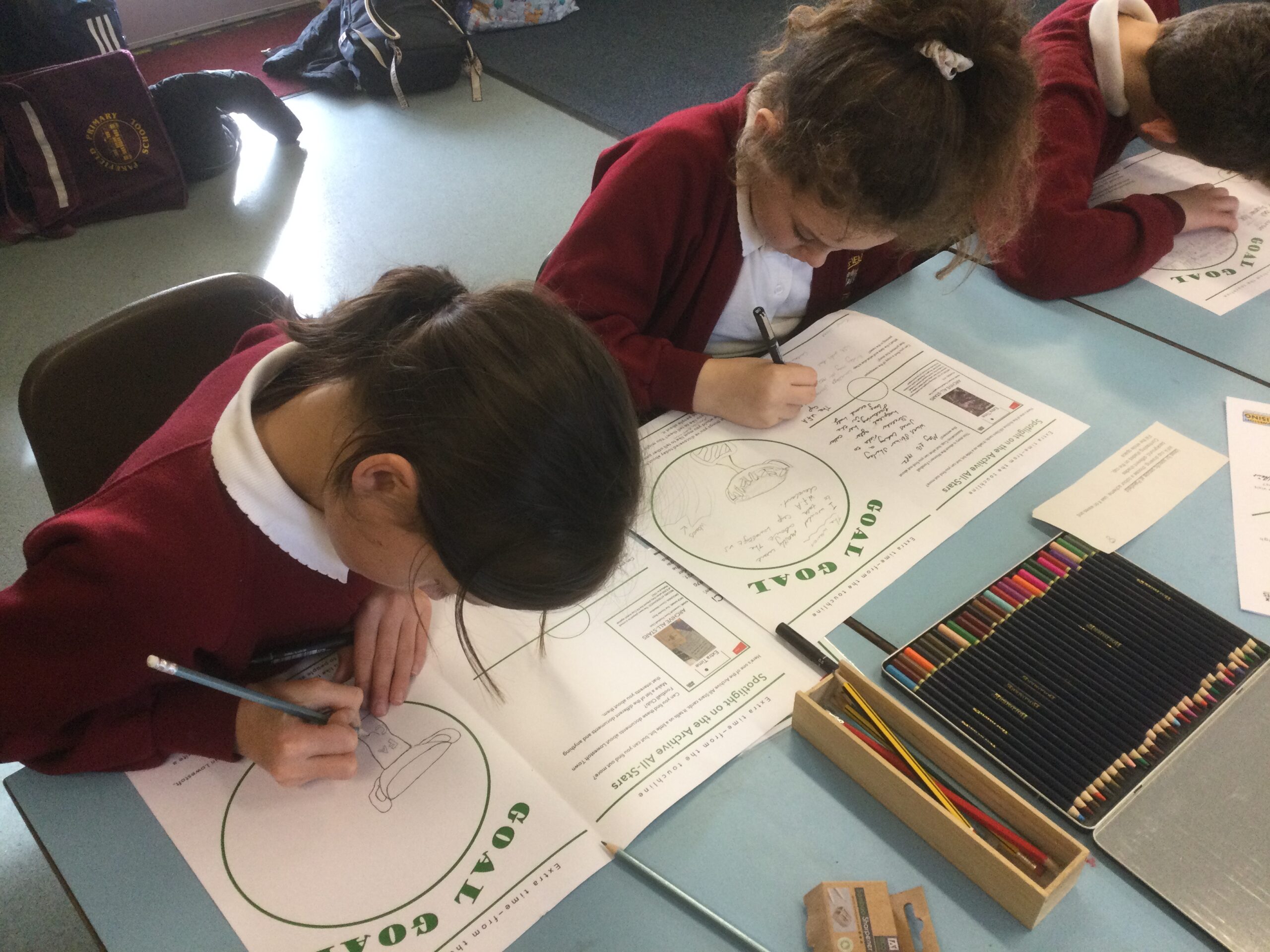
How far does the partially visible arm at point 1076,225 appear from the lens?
1144 mm

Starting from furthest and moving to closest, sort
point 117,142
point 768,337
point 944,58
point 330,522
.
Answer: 1. point 117,142
2. point 768,337
3. point 944,58
4. point 330,522

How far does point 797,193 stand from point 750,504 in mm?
331

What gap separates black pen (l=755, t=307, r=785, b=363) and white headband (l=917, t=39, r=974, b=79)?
32cm

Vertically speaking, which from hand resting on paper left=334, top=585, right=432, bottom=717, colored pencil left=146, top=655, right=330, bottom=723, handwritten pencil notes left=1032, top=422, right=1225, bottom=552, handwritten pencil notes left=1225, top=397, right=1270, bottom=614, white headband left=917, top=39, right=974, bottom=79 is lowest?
handwritten pencil notes left=1225, top=397, right=1270, bottom=614

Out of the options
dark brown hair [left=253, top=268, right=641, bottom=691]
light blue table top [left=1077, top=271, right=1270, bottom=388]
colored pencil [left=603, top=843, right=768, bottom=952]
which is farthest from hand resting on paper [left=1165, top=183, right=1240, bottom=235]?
colored pencil [left=603, top=843, right=768, bottom=952]

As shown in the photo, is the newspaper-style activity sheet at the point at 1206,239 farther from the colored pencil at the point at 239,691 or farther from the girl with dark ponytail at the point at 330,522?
the colored pencil at the point at 239,691

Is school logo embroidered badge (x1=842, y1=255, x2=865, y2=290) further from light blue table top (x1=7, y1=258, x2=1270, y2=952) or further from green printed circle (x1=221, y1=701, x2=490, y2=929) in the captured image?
green printed circle (x1=221, y1=701, x2=490, y2=929)

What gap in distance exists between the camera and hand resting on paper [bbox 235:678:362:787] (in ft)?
2.05

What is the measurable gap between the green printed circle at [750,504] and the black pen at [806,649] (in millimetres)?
76

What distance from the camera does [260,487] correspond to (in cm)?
66

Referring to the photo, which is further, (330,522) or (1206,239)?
(1206,239)

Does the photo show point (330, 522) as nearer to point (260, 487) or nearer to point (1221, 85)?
point (260, 487)

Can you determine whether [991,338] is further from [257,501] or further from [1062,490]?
[257,501]

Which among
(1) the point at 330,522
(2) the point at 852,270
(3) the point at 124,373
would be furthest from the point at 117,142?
(1) the point at 330,522
